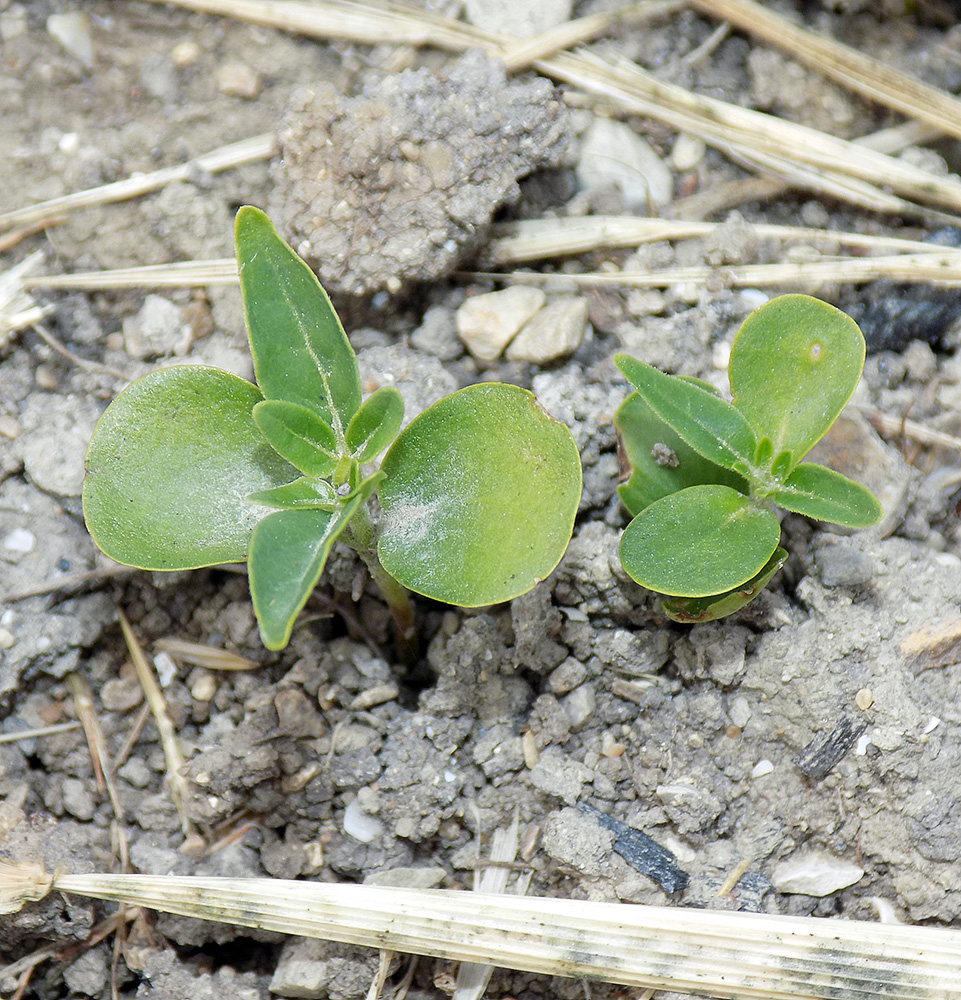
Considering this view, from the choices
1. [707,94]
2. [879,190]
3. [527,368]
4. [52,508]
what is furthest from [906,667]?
[52,508]

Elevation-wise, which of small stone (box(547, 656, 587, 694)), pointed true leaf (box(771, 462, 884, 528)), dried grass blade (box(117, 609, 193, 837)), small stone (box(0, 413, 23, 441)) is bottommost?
dried grass blade (box(117, 609, 193, 837))

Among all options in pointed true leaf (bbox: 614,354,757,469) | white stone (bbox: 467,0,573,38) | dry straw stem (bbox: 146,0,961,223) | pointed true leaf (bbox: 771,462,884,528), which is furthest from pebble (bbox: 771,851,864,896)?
white stone (bbox: 467,0,573,38)

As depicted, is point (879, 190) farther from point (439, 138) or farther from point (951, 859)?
point (951, 859)

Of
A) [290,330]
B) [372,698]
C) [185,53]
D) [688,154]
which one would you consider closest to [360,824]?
[372,698]

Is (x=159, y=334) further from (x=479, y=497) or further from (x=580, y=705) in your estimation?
(x=580, y=705)

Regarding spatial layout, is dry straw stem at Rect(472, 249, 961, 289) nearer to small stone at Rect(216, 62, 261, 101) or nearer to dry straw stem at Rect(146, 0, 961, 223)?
dry straw stem at Rect(146, 0, 961, 223)

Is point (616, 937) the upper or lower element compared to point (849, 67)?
lower

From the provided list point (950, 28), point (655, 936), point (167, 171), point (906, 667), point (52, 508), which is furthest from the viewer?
point (950, 28)
